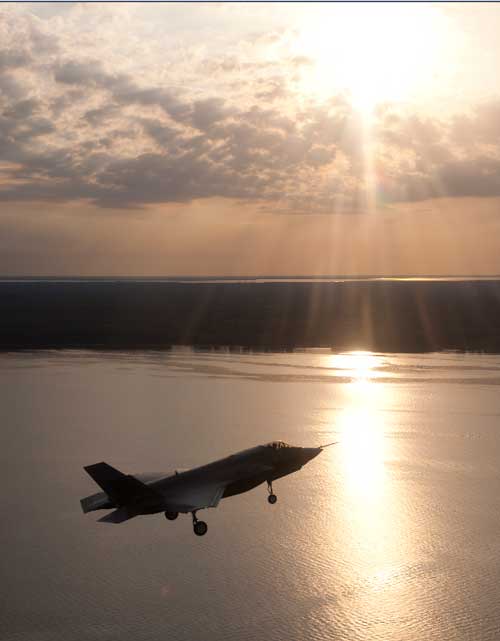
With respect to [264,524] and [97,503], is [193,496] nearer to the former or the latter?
[264,524]

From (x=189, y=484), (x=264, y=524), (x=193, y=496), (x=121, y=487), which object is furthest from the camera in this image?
(x=264, y=524)

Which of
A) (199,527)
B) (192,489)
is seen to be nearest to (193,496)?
(192,489)

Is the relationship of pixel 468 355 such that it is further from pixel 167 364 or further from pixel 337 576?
pixel 337 576

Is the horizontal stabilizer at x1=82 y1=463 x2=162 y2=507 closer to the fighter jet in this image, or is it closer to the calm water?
the fighter jet

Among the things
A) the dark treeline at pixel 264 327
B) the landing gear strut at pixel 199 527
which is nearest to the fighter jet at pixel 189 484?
the landing gear strut at pixel 199 527

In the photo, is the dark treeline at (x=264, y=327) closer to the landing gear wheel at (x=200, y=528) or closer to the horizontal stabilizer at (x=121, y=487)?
the landing gear wheel at (x=200, y=528)

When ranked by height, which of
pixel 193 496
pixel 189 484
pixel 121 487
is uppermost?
pixel 121 487

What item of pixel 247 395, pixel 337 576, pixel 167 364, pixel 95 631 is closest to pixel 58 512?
pixel 95 631
